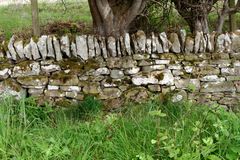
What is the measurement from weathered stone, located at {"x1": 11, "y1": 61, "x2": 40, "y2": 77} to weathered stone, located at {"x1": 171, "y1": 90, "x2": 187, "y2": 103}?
2.08 meters

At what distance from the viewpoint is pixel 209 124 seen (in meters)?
4.30

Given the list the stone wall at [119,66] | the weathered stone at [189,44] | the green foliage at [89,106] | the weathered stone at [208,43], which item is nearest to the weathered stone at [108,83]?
the stone wall at [119,66]

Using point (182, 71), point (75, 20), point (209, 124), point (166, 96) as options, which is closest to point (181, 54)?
point (182, 71)

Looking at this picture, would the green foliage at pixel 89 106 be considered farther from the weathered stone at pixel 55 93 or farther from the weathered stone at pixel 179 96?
the weathered stone at pixel 179 96

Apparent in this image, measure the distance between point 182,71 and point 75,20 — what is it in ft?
15.2

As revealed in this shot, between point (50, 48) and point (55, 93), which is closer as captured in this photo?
point (50, 48)

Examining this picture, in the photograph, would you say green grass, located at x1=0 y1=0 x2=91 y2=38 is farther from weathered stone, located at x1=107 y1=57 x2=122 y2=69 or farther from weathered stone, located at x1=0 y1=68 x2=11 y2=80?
weathered stone, located at x1=107 y1=57 x2=122 y2=69

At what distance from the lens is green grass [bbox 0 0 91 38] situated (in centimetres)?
935

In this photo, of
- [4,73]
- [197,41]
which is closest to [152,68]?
[197,41]

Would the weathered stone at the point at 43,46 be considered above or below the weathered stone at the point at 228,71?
above

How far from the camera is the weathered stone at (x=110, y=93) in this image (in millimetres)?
5742

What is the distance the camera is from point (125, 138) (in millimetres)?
4102

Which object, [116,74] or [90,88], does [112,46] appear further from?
[90,88]

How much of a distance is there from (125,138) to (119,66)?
182 centimetres
